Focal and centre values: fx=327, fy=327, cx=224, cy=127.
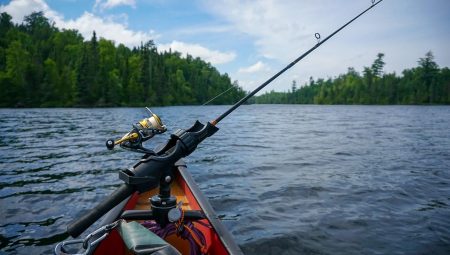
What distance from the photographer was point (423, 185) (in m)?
10.0

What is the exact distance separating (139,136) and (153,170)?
0.70 meters

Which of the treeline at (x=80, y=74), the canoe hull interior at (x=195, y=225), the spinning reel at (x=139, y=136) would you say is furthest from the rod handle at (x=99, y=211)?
the treeline at (x=80, y=74)

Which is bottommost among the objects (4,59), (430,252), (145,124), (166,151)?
(430,252)

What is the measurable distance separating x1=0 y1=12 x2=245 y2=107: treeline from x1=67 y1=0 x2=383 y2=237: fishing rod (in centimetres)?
8430

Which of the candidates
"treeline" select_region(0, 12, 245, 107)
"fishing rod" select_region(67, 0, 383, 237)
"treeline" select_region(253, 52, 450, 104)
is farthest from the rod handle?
"treeline" select_region(253, 52, 450, 104)

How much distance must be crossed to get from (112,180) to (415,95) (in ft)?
487

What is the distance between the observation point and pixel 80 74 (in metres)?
88.0

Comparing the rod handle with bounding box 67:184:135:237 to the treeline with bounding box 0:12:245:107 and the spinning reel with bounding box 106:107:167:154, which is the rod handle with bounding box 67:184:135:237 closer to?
the spinning reel with bounding box 106:107:167:154

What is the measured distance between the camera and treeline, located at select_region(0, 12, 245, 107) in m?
81.2

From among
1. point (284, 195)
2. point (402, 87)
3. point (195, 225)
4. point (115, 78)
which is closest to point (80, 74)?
point (115, 78)

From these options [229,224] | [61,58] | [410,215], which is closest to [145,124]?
[229,224]

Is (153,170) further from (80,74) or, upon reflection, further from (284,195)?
(80,74)

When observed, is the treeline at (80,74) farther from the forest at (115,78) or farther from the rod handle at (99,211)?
the rod handle at (99,211)

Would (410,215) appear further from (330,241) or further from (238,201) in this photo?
(238,201)
